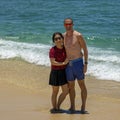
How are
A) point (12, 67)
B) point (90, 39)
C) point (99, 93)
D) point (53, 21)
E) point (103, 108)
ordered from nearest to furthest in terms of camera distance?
point (103, 108) → point (99, 93) → point (12, 67) → point (90, 39) → point (53, 21)

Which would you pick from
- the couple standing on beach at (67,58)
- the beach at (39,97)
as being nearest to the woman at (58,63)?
the couple standing on beach at (67,58)

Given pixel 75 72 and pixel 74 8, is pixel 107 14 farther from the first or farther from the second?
pixel 75 72

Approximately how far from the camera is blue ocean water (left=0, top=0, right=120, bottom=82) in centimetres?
1353

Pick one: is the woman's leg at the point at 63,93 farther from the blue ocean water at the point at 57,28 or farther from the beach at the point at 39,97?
the blue ocean water at the point at 57,28

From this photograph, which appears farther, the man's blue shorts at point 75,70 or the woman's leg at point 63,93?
the woman's leg at point 63,93

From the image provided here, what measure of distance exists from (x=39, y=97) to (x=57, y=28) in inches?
457

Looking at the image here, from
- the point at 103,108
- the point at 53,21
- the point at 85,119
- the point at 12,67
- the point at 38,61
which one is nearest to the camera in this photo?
the point at 85,119

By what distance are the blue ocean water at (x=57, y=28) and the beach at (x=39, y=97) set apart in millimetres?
937

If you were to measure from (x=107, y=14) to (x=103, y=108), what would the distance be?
1666 cm

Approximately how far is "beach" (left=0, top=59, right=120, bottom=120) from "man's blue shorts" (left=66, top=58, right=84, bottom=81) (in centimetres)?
66

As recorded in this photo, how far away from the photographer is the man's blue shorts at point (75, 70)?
8.13 metres

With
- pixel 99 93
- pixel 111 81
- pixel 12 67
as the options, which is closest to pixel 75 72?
pixel 99 93

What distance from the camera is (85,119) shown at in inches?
309

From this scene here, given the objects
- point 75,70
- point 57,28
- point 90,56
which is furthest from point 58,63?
point 57,28
